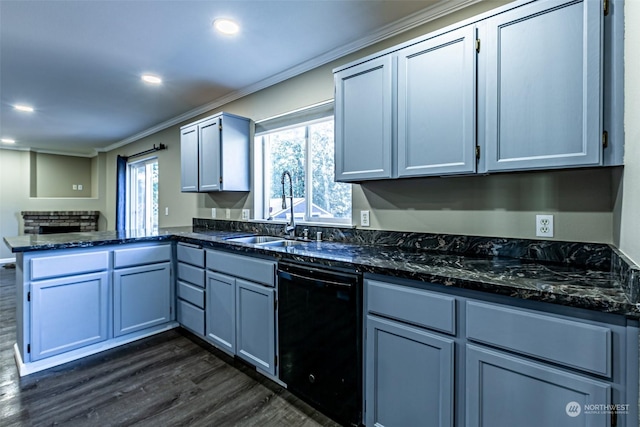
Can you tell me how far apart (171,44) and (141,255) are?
1800 mm

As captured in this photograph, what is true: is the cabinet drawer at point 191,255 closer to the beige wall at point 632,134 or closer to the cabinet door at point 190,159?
the cabinet door at point 190,159

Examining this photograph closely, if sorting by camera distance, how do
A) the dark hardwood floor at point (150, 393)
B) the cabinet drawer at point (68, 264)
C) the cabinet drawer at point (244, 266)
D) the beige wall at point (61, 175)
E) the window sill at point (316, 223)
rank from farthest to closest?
the beige wall at point (61, 175)
the window sill at point (316, 223)
the cabinet drawer at point (68, 264)
the cabinet drawer at point (244, 266)
the dark hardwood floor at point (150, 393)

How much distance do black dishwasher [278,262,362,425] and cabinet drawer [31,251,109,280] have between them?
5.49 ft

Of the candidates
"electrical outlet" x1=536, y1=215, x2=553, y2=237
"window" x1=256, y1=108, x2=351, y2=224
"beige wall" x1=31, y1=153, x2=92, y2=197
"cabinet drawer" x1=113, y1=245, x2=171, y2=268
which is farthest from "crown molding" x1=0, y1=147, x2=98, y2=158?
"electrical outlet" x1=536, y1=215, x2=553, y2=237

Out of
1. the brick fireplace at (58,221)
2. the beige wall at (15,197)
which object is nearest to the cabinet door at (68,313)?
the brick fireplace at (58,221)

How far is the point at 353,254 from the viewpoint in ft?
6.14

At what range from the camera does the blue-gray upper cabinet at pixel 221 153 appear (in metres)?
3.21

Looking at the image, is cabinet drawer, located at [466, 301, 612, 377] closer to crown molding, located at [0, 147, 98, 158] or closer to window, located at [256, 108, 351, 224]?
window, located at [256, 108, 351, 224]

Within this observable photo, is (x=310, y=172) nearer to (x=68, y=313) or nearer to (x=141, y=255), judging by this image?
(x=141, y=255)

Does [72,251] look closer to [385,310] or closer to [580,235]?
[385,310]

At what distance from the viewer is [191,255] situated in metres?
2.85

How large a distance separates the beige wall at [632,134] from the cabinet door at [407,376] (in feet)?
2.58

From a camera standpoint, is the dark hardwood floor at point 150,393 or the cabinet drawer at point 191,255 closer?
the dark hardwood floor at point 150,393

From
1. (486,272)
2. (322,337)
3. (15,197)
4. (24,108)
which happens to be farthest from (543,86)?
(15,197)
